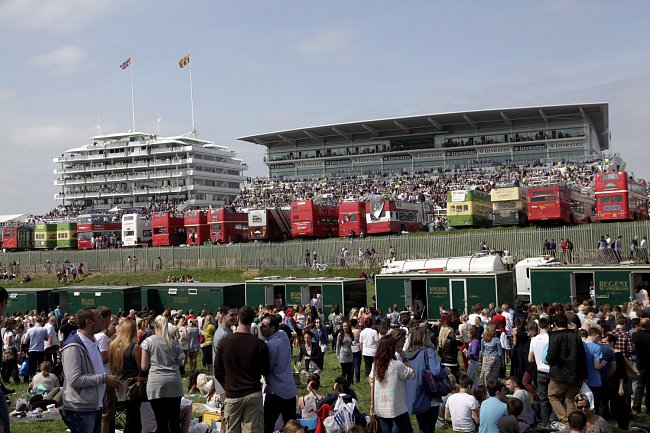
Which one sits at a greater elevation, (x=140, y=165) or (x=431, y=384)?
(x=140, y=165)

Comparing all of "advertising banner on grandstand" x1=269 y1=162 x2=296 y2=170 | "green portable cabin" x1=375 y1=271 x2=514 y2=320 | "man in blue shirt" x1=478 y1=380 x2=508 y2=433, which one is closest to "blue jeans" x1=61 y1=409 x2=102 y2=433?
"man in blue shirt" x1=478 y1=380 x2=508 y2=433

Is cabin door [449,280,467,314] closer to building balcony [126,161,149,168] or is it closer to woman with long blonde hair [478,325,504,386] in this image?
woman with long blonde hair [478,325,504,386]

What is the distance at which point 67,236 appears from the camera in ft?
217

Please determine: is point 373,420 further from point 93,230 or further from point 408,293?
point 93,230

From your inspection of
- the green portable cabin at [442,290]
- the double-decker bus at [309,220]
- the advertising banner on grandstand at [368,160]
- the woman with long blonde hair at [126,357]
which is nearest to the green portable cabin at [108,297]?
the green portable cabin at [442,290]

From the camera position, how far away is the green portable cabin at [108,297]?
106ft

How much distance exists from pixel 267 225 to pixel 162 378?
47.4 metres

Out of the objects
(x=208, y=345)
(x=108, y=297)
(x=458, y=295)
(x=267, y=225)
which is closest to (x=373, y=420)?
(x=208, y=345)

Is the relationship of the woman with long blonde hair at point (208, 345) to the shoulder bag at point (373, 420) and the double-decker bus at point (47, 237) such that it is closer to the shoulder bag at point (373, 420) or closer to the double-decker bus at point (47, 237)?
the shoulder bag at point (373, 420)

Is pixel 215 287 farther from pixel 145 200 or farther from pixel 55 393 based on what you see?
pixel 145 200

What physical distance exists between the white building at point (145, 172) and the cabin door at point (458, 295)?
3725 inches

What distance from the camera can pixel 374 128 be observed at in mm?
106250

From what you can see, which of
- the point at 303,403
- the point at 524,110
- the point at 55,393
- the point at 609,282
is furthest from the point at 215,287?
the point at 524,110

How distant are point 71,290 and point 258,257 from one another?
19859mm
